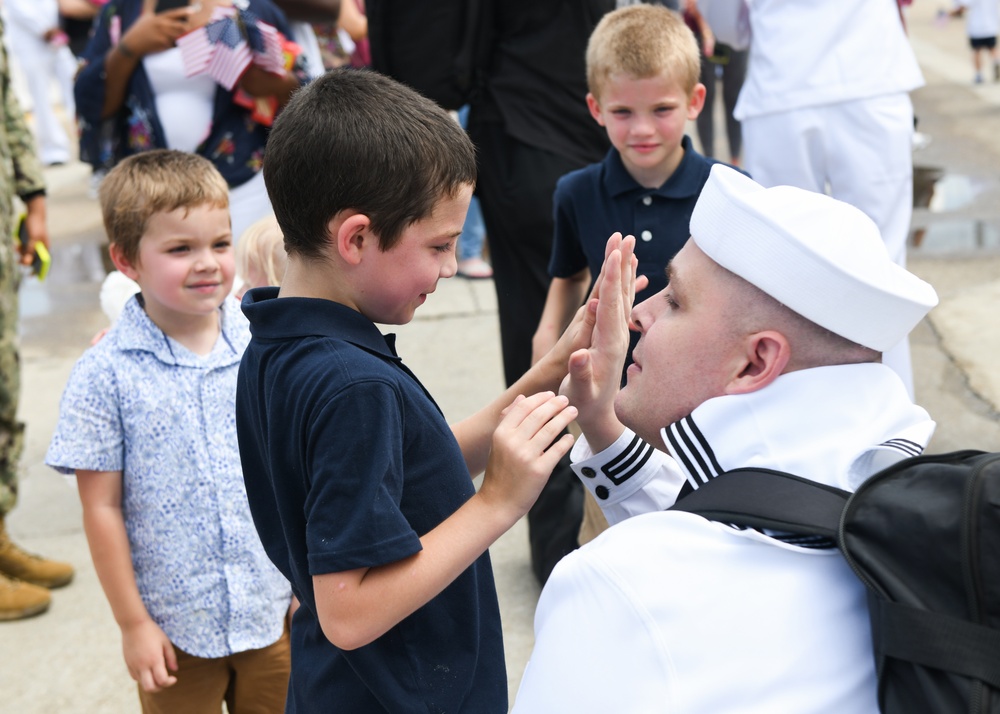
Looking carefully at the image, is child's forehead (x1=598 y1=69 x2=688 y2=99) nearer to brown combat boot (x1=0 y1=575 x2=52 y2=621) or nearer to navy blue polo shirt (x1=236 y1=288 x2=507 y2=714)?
navy blue polo shirt (x1=236 y1=288 x2=507 y2=714)

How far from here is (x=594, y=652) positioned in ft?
4.59

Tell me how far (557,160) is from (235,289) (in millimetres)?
1200

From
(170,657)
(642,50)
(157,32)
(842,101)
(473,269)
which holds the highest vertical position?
(157,32)

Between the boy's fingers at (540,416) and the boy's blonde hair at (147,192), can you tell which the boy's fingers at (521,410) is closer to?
the boy's fingers at (540,416)

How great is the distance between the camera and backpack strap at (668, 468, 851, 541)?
4.51 ft

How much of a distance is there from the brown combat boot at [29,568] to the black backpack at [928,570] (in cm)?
324

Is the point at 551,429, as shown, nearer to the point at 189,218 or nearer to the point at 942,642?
the point at 942,642

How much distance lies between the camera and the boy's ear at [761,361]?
64.1 inches

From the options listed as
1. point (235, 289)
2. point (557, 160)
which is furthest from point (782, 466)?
point (557, 160)

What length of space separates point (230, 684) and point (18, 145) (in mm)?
2356

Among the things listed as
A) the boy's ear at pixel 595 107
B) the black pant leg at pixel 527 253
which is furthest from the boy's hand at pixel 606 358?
the black pant leg at pixel 527 253

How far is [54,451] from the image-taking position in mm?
2346

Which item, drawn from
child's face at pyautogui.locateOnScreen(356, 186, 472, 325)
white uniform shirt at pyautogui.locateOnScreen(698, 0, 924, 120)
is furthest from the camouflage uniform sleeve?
child's face at pyautogui.locateOnScreen(356, 186, 472, 325)

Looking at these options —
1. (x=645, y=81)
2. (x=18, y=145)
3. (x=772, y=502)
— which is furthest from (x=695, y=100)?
(x=18, y=145)
